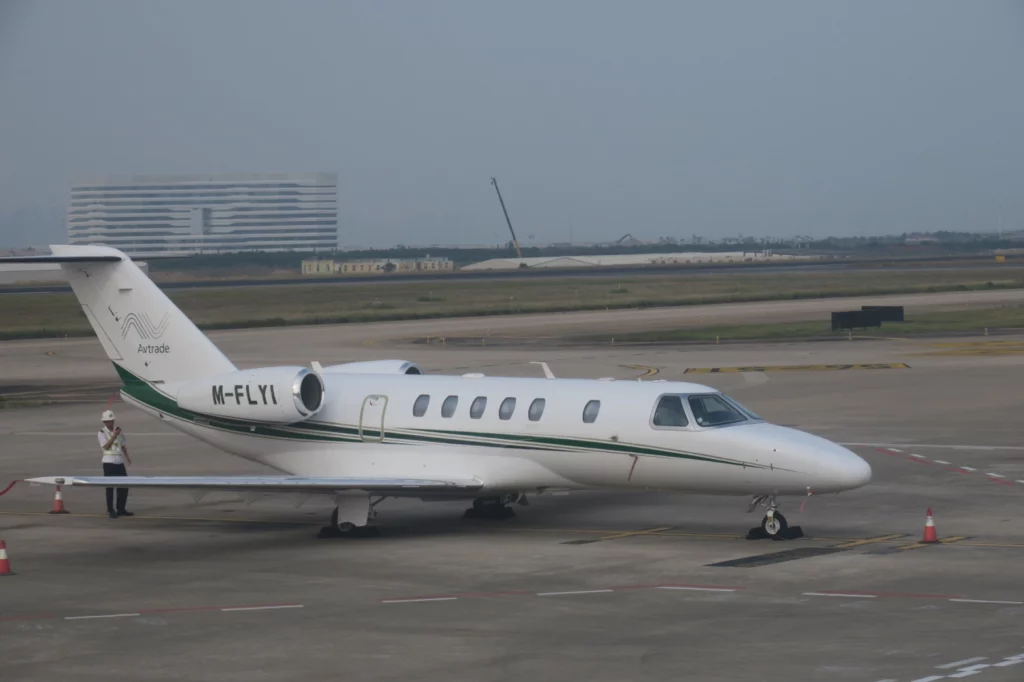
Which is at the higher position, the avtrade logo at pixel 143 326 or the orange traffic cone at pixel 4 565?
the avtrade logo at pixel 143 326

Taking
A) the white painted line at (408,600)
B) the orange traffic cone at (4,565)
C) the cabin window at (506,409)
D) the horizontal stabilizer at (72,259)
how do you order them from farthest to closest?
the horizontal stabilizer at (72,259), the cabin window at (506,409), the orange traffic cone at (4,565), the white painted line at (408,600)

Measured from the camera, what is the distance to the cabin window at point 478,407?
77.8 feet

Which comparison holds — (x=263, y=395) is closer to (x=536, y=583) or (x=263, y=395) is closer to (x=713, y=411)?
(x=536, y=583)

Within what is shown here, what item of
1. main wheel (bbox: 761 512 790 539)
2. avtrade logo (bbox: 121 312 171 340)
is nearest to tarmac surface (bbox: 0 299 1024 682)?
main wheel (bbox: 761 512 790 539)

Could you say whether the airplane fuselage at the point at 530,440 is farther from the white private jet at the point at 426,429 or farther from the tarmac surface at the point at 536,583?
the tarmac surface at the point at 536,583

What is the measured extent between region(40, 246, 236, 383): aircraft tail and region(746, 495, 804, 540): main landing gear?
404 inches

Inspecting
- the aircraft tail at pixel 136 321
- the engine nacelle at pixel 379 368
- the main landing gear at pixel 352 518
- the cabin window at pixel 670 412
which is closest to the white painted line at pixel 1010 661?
the cabin window at pixel 670 412

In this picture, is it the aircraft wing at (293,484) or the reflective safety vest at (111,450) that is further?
the reflective safety vest at (111,450)

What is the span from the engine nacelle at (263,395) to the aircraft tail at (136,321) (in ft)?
3.42

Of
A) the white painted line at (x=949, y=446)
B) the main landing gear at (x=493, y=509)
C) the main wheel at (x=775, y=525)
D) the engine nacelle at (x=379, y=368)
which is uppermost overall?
the engine nacelle at (x=379, y=368)

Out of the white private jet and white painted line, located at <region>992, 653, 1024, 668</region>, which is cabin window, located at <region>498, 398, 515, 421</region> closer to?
the white private jet

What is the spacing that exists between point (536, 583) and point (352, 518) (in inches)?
199

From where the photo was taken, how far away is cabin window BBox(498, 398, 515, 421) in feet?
77.0

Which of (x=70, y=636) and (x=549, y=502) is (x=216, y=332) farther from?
(x=70, y=636)
